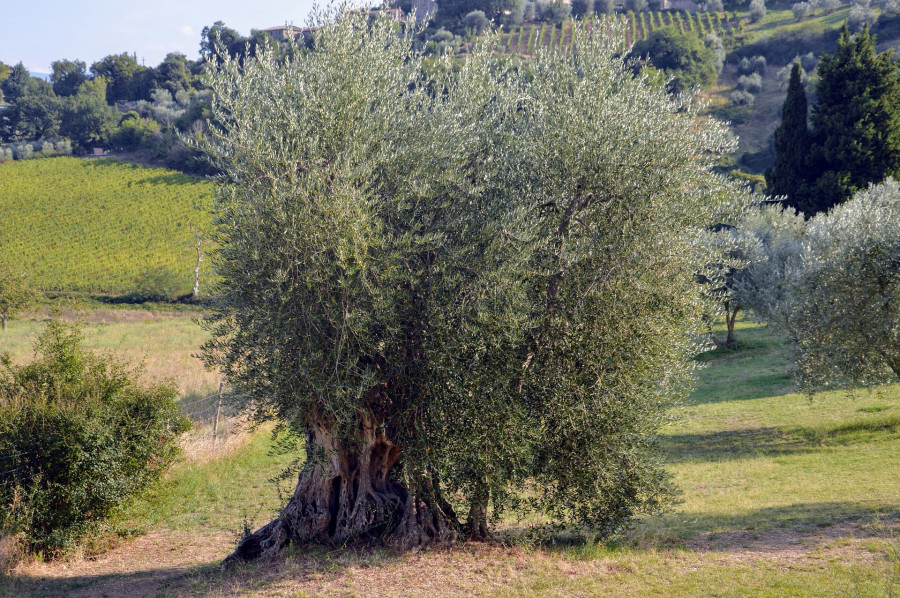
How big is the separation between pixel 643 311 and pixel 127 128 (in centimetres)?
8917

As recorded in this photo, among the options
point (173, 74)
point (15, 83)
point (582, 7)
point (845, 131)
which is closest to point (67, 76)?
point (15, 83)

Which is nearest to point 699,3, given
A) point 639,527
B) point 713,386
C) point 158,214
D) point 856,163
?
point 856,163

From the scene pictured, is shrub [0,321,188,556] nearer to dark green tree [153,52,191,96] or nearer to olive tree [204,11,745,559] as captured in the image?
olive tree [204,11,745,559]

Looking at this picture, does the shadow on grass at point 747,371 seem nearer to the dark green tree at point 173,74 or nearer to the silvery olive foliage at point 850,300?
the silvery olive foliage at point 850,300

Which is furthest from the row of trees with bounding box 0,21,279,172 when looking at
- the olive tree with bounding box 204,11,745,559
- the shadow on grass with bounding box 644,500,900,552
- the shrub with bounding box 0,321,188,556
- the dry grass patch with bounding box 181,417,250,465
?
the shadow on grass with bounding box 644,500,900,552

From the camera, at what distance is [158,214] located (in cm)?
Result: 6375

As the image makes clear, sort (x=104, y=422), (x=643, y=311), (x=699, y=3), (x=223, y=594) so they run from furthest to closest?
(x=699, y=3) < (x=104, y=422) < (x=643, y=311) < (x=223, y=594)

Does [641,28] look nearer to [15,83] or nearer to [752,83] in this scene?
[752,83]

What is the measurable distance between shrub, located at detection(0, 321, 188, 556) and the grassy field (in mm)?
707

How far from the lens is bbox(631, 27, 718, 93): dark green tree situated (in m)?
85.6

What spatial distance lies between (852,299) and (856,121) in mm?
28898

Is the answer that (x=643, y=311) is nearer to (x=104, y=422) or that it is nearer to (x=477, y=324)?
(x=477, y=324)

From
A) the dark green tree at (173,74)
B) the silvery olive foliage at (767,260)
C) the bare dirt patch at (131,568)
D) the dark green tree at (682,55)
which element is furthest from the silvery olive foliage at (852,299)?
the dark green tree at (173,74)

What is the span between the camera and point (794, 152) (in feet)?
139
